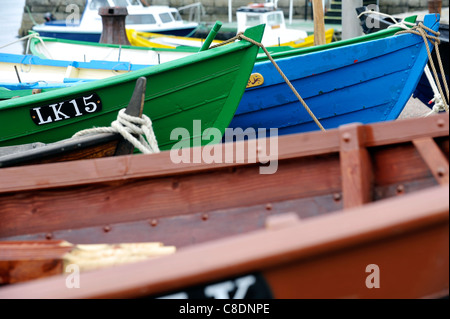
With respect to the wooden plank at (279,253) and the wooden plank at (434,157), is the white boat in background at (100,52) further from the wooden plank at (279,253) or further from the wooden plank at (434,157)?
the wooden plank at (279,253)

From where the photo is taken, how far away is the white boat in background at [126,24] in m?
12.1

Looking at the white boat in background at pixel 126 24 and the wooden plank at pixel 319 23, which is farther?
the white boat in background at pixel 126 24

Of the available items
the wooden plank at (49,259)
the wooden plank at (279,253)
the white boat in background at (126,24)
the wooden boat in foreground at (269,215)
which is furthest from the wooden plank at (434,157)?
the white boat in background at (126,24)

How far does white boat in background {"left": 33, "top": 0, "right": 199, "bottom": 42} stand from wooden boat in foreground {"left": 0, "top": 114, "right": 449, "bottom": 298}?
1031 cm

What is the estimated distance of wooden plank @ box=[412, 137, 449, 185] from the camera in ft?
5.60

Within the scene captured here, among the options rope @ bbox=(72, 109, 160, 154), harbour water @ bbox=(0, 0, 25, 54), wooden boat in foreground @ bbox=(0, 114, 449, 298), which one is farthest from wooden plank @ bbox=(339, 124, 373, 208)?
harbour water @ bbox=(0, 0, 25, 54)

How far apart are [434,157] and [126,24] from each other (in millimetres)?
11508

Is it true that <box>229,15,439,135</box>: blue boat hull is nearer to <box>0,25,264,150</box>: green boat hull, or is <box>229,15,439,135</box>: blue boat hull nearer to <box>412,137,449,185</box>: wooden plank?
<box>0,25,264,150</box>: green boat hull

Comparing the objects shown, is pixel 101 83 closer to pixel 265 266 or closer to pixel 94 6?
pixel 265 266

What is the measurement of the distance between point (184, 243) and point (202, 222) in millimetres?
114

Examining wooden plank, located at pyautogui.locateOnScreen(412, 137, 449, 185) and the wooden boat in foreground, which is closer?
the wooden boat in foreground

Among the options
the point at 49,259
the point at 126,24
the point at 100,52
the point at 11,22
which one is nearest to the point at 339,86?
the point at 49,259

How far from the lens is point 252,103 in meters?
4.54
